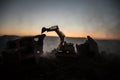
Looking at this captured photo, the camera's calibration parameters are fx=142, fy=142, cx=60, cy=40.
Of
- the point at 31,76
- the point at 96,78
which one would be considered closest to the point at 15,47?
the point at 31,76

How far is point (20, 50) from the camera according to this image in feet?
38.8

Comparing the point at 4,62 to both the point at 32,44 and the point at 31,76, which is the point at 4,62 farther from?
the point at 31,76

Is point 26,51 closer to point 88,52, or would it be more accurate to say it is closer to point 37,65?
point 37,65

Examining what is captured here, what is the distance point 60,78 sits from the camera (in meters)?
8.84

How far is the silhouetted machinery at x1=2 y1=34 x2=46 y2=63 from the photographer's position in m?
11.4

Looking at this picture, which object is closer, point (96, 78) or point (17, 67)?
point (96, 78)

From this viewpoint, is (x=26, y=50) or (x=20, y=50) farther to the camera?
(x=26, y=50)

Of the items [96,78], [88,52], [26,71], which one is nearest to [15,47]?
[26,71]

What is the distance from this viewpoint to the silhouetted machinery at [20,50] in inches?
451

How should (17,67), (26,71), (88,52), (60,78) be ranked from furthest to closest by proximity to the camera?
(88,52)
(17,67)
(26,71)
(60,78)

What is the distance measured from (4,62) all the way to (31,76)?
3772 millimetres

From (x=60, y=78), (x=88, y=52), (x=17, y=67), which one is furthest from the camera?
(x=88, y=52)

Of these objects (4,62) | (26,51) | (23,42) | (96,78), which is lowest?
(96,78)

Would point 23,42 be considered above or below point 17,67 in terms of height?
above
